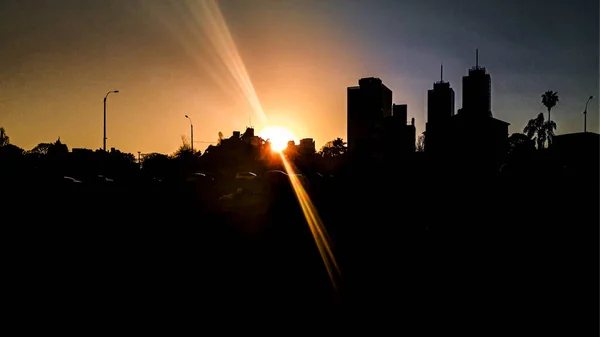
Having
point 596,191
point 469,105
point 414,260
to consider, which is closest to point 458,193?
point 596,191

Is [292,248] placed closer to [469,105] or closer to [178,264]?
[178,264]

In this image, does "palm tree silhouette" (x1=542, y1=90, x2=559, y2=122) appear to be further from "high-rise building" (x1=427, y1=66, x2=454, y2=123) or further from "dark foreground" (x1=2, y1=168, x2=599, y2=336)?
"dark foreground" (x1=2, y1=168, x2=599, y2=336)

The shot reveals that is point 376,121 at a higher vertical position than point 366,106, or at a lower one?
lower

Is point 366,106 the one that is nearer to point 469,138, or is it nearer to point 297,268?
point 469,138

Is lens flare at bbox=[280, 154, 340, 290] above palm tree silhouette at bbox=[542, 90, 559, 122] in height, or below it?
below

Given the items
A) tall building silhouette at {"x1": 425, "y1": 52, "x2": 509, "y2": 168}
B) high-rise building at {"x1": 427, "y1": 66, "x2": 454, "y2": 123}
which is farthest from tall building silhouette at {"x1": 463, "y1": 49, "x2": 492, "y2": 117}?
tall building silhouette at {"x1": 425, "y1": 52, "x2": 509, "y2": 168}

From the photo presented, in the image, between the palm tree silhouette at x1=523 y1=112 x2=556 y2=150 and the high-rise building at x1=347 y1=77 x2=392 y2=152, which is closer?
the palm tree silhouette at x1=523 y1=112 x2=556 y2=150

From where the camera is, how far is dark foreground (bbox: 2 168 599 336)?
616 centimetres

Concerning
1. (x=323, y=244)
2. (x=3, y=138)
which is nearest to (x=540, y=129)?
(x=323, y=244)

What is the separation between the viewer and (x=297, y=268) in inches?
351

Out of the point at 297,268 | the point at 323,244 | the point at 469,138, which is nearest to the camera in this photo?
the point at 297,268

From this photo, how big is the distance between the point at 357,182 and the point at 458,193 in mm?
8054

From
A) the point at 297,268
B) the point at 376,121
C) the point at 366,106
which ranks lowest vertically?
the point at 297,268

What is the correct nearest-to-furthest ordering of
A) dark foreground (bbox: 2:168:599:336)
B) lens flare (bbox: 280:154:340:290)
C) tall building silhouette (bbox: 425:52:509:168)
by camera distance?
1. dark foreground (bbox: 2:168:599:336)
2. lens flare (bbox: 280:154:340:290)
3. tall building silhouette (bbox: 425:52:509:168)
